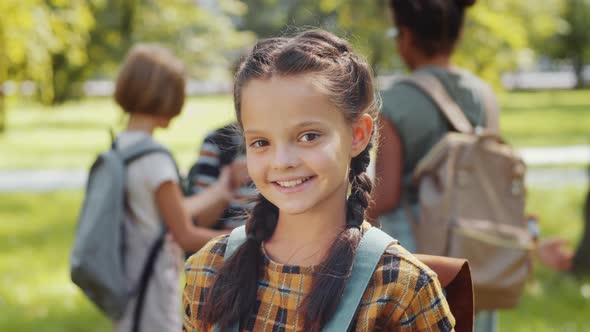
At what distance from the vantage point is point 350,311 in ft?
5.64

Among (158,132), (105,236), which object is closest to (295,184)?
(105,236)

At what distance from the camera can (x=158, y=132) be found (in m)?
23.5

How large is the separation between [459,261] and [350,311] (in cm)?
27

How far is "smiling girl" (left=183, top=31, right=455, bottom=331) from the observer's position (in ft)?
5.74

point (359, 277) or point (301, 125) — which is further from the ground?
point (301, 125)

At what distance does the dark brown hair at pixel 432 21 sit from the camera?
3.27m

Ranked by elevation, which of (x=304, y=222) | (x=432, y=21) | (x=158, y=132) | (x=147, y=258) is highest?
(x=432, y=21)

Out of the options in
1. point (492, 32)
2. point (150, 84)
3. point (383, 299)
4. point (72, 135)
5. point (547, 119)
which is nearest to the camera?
point (383, 299)

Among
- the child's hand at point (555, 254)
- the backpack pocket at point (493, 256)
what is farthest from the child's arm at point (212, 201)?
the child's hand at point (555, 254)

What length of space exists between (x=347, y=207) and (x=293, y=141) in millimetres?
230

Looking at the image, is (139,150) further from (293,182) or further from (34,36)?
(34,36)

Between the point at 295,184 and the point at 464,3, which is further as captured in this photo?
the point at 464,3

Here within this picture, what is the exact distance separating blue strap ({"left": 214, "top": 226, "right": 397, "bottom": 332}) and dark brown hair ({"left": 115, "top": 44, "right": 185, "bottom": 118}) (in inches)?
67.2

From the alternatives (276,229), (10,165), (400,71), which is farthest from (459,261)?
(400,71)
